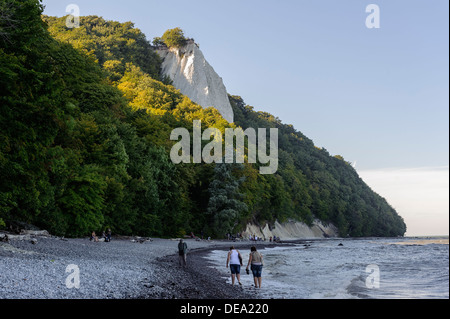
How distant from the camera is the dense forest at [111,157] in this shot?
1747 cm

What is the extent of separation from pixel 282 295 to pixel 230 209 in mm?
43345

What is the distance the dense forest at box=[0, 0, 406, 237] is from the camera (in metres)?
17.5

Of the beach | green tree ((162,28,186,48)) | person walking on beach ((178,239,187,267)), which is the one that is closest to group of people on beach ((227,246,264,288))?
the beach

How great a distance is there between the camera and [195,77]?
102625 millimetres

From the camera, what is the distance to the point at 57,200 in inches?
1142

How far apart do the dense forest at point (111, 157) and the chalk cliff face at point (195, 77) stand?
5.04m

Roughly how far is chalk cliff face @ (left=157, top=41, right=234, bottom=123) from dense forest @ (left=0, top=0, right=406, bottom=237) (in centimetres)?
504

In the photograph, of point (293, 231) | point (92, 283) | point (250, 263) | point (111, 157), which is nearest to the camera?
point (92, 283)

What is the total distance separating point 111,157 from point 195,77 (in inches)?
2711

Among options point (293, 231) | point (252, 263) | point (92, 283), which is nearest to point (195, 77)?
point (293, 231)

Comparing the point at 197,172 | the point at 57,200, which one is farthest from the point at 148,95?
the point at 57,200

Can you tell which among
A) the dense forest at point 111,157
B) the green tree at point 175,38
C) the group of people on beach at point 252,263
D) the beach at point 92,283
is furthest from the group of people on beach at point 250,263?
the green tree at point 175,38

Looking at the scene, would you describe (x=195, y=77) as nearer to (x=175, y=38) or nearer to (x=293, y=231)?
(x=175, y=38)
